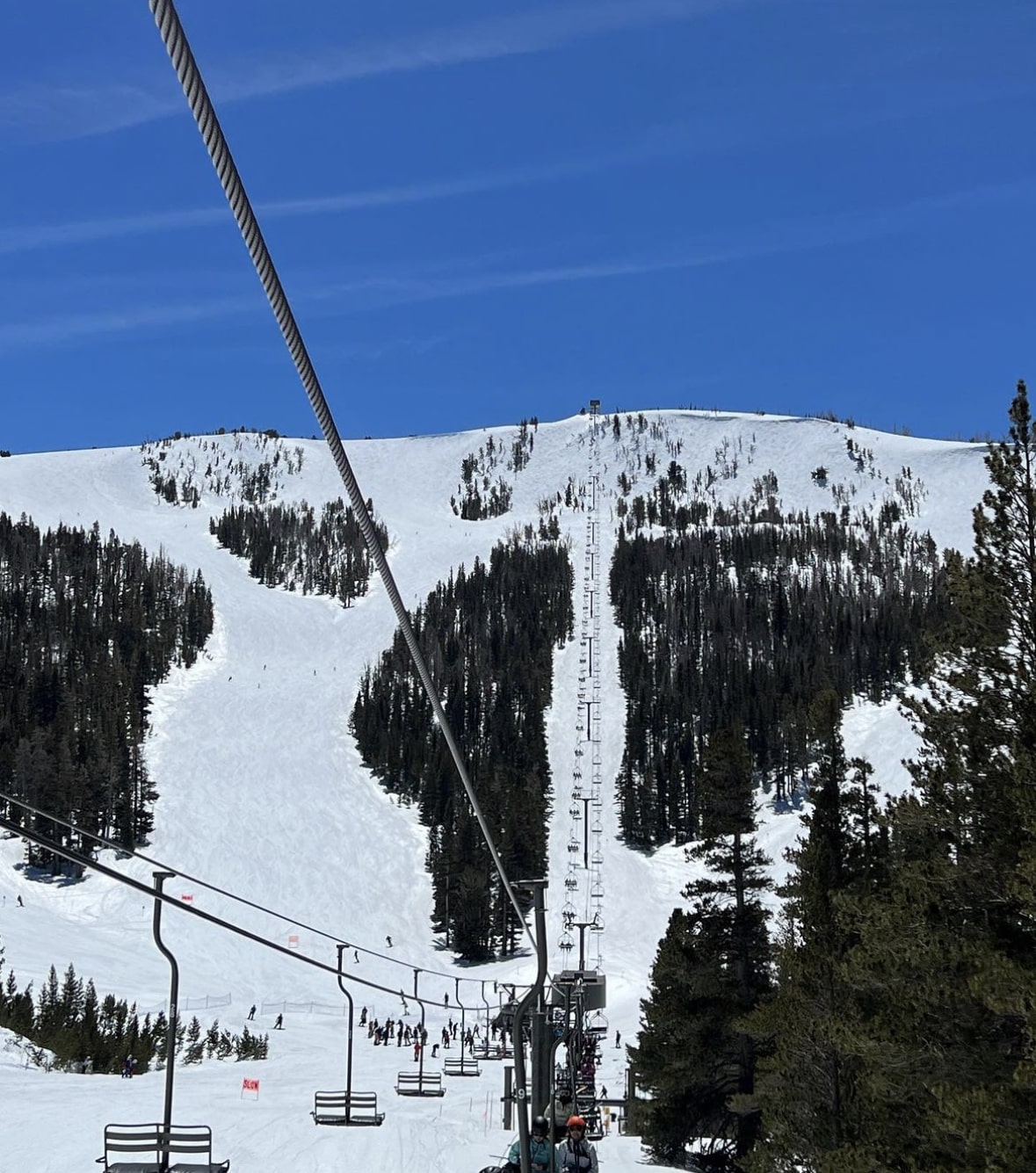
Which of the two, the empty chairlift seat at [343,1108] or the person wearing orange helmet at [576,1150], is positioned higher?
the person wearing orange helmet at [576,1150]

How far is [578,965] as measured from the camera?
71000 millimetres

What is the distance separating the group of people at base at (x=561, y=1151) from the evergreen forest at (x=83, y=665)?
59420 millimetres

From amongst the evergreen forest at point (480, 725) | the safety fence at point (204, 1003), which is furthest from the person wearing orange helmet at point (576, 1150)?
the safety fence at point (204, 1003)

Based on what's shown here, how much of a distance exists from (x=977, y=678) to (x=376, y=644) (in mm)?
135809

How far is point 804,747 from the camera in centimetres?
11194

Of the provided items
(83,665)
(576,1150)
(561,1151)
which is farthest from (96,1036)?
(83,665)

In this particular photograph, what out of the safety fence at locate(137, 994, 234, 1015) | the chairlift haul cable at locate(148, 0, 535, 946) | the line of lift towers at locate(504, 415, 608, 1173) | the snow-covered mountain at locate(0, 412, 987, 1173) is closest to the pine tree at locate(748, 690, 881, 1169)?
the line of lift towers at locate(504, 415, 608, 1173)

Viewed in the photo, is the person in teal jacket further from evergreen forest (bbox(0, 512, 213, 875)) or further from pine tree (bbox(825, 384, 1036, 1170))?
evergreen forest (bbox(0, 512, 213, 875))

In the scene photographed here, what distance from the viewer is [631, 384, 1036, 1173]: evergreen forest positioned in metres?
14.6

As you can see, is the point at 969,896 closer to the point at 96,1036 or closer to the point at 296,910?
the point at 96,1036

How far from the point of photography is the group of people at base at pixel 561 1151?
12930mm

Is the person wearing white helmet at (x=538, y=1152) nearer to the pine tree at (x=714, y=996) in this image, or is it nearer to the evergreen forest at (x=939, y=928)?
the evergreen forest at (x=939, y=928)

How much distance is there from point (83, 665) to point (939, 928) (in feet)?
369

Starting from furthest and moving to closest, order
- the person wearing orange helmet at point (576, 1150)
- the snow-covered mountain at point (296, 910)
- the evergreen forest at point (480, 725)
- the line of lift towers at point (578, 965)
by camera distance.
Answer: the evergreen forest at point (480, 725) → the snow-covered mountain at point (296, 910) → the person wearing orange helmet at point (576, 1150) → the line of lift towers at point (578, 965)
